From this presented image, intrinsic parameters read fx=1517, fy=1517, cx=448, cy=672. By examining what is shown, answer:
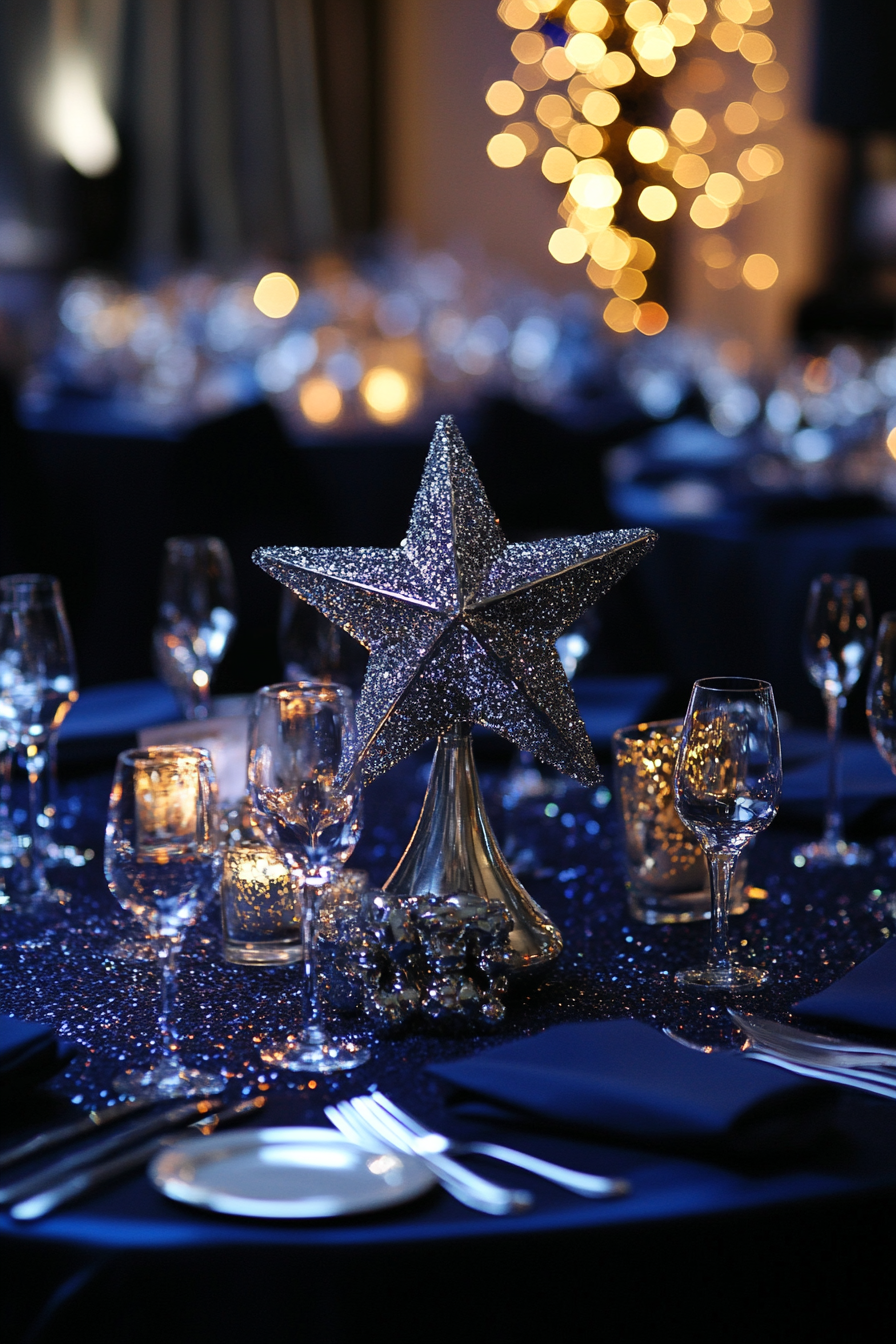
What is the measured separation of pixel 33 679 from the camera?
152cm

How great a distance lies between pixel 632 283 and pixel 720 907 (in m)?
10.6

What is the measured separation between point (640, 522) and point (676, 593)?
180 millimetres

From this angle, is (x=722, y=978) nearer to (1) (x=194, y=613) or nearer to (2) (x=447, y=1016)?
(2) (x=447, y=1016)

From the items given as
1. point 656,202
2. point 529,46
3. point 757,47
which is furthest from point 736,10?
point 529,46

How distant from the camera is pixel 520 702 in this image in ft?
4.14

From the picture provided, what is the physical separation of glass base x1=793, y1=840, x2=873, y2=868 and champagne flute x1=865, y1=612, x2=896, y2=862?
0.15 meters

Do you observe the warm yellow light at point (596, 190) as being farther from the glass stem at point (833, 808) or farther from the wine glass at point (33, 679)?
the wine glass at point (33, 679)

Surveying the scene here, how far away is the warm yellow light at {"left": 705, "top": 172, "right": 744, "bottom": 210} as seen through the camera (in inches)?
404

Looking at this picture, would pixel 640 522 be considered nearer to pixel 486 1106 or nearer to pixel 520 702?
pixel 520 702

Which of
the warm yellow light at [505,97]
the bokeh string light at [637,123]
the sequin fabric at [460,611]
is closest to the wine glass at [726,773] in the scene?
the sequin fabric at [460,611]

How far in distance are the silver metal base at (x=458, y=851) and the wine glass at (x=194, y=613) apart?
0.65 m

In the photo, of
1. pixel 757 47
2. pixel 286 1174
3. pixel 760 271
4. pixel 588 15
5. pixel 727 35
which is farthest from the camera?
pixel 760 271

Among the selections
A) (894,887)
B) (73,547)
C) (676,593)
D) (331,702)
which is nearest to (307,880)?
(331,702)

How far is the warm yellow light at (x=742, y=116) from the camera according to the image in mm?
10742
